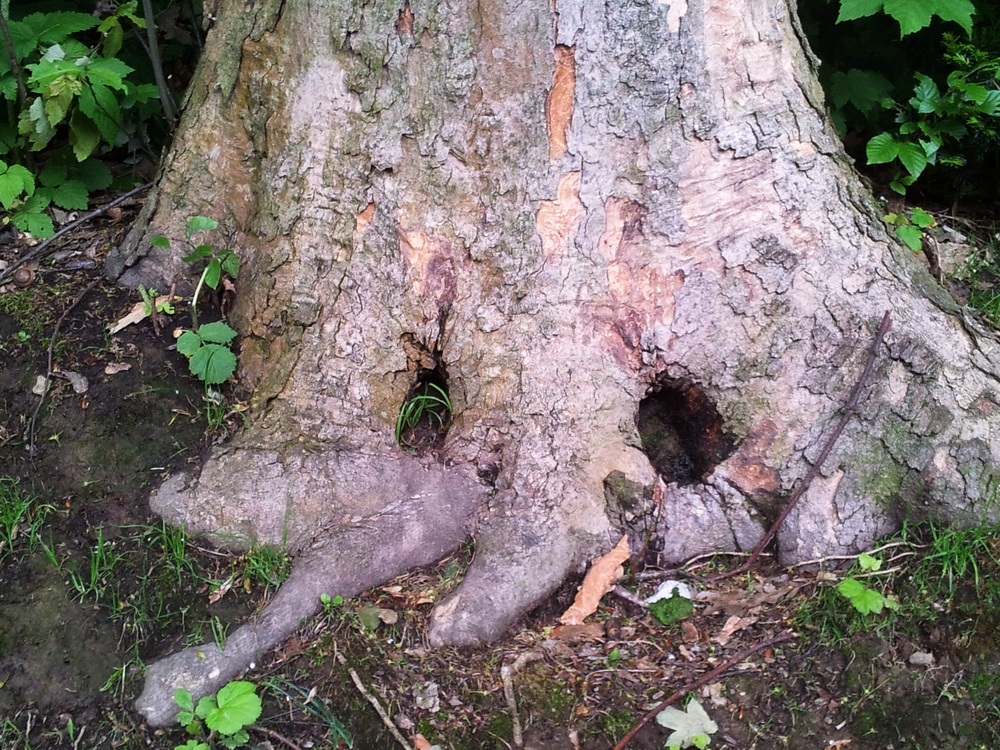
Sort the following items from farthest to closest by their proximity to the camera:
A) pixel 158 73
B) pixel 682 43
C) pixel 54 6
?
pixel 54 6 < pixel 158 73 < pixel 682 43

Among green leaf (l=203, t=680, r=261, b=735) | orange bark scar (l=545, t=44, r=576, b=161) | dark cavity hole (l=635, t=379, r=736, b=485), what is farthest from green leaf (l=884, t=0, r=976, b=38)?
green leaf (l=203, t=680, r=261, b=735)

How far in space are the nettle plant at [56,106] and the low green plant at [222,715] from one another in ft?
6.60

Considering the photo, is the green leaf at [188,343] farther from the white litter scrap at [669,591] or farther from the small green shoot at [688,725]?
the small green shoot at [688,725]

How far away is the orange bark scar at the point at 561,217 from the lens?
248 cm

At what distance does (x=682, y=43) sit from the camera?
242cm

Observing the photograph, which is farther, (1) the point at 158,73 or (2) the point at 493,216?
(1) the point at 158,73

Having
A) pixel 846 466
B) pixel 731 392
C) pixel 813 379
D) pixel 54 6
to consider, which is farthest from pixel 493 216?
pixel 54 6

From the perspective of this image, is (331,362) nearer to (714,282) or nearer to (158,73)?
(714,282)

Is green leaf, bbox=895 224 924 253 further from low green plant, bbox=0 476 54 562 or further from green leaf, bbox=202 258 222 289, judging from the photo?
low green plant, bbox=0 476 54 562

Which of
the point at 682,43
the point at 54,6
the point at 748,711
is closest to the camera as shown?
the point at 748,711

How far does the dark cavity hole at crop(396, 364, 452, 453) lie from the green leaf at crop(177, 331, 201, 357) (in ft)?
2.40

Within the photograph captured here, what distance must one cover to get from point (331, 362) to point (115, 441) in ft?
2.51

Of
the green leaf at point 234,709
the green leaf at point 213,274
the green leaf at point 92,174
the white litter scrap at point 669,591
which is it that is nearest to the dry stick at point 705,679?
the white litter scrap at point 669,591

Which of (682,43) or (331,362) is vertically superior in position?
(682,43)
